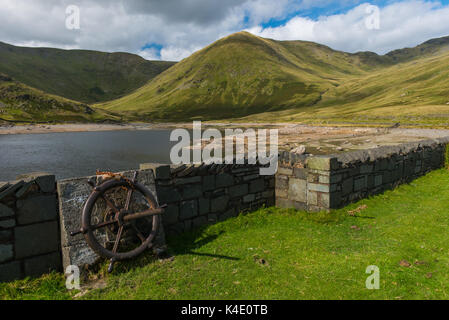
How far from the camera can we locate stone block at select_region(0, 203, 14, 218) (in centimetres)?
536

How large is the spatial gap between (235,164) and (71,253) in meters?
5.19

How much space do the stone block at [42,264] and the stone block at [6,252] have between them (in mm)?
314

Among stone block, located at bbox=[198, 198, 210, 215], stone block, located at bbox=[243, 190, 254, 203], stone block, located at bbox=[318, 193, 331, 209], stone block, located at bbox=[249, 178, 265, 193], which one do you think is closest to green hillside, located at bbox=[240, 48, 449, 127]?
stone block, located at bbox=[318, 193, 331, 209]

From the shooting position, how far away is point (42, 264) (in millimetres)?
5852

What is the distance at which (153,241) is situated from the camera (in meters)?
6.67

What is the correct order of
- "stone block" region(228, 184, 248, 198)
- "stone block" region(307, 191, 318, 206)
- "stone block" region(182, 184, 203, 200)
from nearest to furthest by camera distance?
"stone block" region(182, 184, 203, 200) → "stone block" region(228, 184, 248, 198) → "stone block" region(307, 191, 318, 206)

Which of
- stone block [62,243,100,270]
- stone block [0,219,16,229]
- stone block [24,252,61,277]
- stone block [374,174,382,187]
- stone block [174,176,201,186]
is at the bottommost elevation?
stone block [24,252,61,277]

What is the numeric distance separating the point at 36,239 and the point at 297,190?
7.73 meters

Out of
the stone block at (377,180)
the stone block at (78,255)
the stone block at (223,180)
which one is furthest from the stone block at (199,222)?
the stone block at (377,180)

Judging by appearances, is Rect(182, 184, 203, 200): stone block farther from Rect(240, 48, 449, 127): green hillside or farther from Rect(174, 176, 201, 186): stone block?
Rect(240, 48, 449, 127): green hillside

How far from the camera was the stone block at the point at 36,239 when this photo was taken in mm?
5582

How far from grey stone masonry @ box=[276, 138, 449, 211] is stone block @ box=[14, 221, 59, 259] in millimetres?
7138

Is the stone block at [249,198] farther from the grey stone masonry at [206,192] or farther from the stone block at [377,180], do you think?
the stone block at [377,180]

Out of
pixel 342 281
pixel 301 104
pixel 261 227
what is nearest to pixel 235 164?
pixel 261 227
